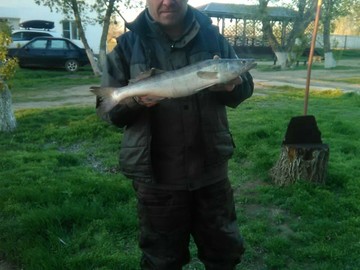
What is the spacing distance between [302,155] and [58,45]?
18932 millimetres

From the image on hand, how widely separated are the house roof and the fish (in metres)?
20.2

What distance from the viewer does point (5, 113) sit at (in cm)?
815

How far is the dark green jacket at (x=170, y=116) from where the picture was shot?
2428 millimetres

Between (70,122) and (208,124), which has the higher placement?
(208,124)

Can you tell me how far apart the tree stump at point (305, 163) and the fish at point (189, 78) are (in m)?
2.82

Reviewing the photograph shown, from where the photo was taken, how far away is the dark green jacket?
243 cm

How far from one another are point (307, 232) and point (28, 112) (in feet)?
25.0

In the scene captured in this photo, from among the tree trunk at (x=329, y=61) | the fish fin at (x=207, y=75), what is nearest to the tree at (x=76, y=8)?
the tree trunk at (x=329, y=61)

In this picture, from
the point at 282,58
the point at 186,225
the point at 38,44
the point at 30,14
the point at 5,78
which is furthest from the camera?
the point at 30,14

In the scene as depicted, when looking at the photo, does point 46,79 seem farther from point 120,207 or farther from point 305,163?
point 305,163

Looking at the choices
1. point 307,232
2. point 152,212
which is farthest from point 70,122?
point 152,212

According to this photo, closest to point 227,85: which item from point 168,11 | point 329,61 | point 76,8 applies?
point 168,11

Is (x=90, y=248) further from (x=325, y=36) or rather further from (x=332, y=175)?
(x=325, y=36)

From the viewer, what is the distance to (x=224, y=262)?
2729 mm
